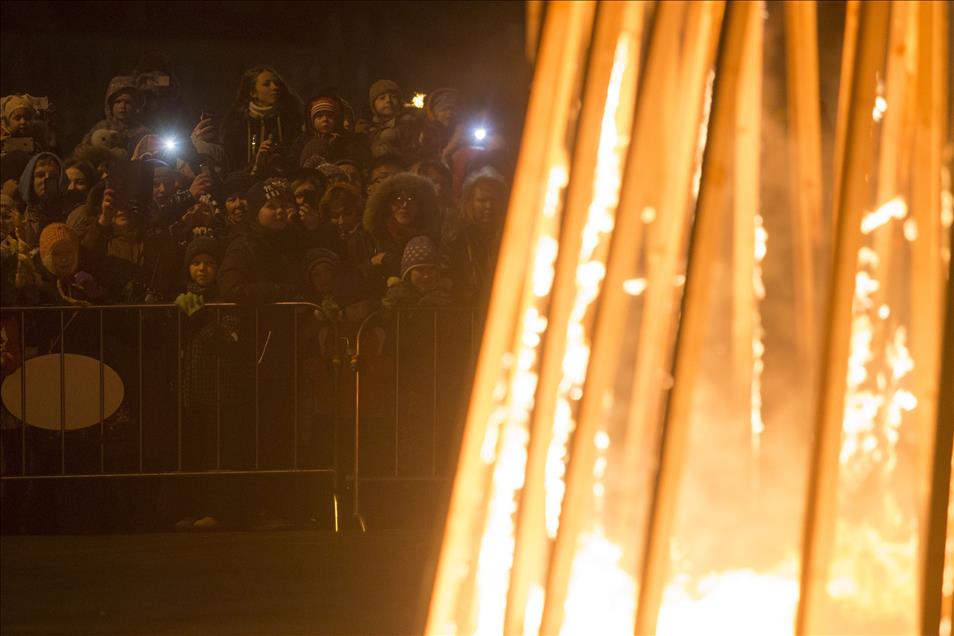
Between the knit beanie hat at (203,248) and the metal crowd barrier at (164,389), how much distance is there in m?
0.24

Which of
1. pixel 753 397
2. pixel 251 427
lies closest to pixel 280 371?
pixel 251 427

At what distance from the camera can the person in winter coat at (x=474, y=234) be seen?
21.7ft

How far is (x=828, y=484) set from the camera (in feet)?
7.48

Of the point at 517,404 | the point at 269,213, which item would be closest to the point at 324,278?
the point at 269,213

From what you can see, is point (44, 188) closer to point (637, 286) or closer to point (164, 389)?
point (164, 389)

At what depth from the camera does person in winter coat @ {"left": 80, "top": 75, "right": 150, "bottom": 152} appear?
23.3ft

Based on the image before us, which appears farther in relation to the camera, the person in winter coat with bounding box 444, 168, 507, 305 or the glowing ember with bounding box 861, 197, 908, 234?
the person in winter coat with bounding box 444, 168, 507, 305

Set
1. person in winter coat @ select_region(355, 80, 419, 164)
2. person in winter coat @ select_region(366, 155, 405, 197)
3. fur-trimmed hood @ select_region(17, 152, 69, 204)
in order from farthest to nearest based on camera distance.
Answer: person in winter coat @ select_region(355, 80, 419, 164) < fur-trimmed hood @ select_region(17, 152, 69, 204) < person in winter coat @ select_region(366, 155, 405, 197)

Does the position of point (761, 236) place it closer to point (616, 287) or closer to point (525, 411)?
point (616, 287)

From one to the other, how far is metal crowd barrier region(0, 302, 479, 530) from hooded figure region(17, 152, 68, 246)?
0.60 meters

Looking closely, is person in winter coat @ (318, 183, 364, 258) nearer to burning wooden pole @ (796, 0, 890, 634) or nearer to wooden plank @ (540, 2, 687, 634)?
wooden plank @ (540, 2, 687, 634)

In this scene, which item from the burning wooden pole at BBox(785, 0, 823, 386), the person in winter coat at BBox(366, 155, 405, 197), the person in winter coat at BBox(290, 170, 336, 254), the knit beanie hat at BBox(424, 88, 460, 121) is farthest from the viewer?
the knit beanie hat at BBox(424, 88, 460, 121)

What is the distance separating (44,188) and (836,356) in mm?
5416

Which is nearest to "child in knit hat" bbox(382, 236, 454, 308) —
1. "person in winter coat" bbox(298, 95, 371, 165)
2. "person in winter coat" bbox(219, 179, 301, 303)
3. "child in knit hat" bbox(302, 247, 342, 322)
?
"child in knit hat" bbox(302, 247, 342, 322)
